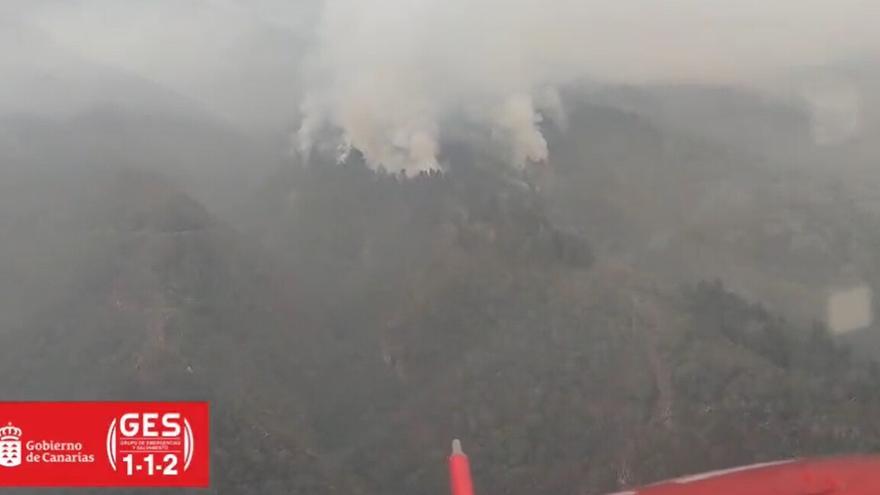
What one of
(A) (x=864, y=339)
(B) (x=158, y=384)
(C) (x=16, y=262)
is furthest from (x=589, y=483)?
(C) (x=16, y=262)

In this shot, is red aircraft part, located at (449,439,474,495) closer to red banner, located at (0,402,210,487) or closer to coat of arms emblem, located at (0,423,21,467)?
red banner, located at (0,402,210,487)

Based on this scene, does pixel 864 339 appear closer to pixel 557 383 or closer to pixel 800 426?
pixel 800 426

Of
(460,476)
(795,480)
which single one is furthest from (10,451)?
(795,480)

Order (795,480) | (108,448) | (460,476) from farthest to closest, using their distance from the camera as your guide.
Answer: (108,448) < (795,480) < (460,476)

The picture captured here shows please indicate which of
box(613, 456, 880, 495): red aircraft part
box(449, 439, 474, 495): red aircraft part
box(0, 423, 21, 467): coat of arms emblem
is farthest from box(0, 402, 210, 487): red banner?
box(613, 456, 880, 495): red aircraft part

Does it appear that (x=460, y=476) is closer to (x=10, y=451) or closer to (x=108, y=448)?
(x=108, y=448)

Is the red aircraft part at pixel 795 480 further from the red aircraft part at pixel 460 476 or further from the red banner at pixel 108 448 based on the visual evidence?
the red banner at pixel 108 448

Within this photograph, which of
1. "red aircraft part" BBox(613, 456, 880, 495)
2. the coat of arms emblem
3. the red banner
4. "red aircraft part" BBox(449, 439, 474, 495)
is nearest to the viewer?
"red aircraft part" BBox(449, 439, 474, 495)
